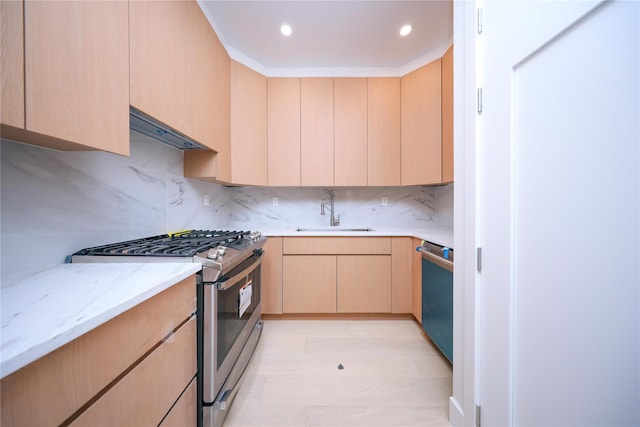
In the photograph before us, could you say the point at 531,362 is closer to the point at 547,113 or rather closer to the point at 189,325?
the point at 547,113

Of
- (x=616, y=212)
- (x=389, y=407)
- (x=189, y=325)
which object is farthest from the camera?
(x=389, y=407)

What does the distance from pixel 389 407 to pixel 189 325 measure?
1123mm

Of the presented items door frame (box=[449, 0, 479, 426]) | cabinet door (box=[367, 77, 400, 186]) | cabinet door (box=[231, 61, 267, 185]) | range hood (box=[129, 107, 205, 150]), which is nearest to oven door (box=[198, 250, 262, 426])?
range hood (box=[129, 107, 205, 150])

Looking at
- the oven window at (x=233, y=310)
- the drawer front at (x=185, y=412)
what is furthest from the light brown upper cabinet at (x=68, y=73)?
the drawer front at (x=185, y=412)

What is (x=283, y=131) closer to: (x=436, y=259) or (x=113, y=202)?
(x=113, y=202)

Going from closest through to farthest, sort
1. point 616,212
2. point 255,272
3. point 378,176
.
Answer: point 616,212 < point 255,272 < point 378,176

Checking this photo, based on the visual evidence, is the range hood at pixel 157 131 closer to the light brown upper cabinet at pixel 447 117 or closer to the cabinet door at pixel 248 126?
the cabinet door at pixel 248 126

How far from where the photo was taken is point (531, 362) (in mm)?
678

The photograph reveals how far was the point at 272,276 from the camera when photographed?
2.04 metres

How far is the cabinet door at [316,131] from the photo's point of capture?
2.20m

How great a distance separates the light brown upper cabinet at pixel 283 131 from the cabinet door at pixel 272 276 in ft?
2.10

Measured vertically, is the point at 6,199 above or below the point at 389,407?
above

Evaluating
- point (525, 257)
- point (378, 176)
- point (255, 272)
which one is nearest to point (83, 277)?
point (255, 272)

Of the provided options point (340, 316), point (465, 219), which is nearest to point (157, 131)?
point (465, 219)
